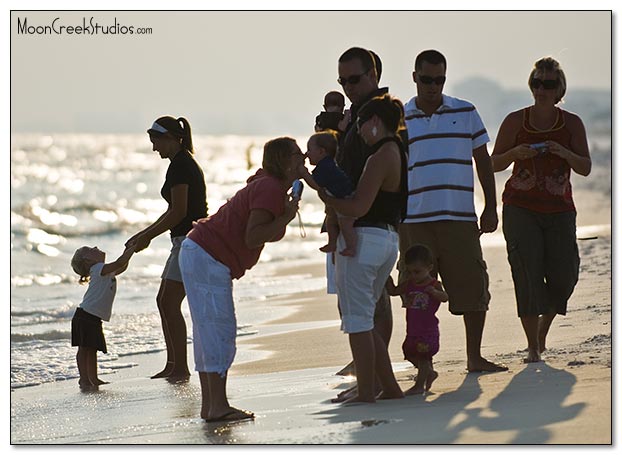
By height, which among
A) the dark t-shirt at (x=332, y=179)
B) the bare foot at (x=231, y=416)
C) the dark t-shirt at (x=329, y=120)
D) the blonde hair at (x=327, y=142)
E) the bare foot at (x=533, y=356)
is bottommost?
the bare foot at (x=231, y=416)

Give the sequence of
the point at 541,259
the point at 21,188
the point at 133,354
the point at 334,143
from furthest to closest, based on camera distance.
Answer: the point at 21,188
the point at 133,354
the point at 541,259
the point at 334,143

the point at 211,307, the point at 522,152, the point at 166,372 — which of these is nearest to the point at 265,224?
the point at 211,307

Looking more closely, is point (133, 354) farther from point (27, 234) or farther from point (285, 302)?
point (27, 234)

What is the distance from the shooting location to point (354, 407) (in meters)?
5.62

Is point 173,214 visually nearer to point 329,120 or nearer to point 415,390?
point 329,120

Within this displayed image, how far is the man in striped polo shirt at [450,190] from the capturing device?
6.54 meters

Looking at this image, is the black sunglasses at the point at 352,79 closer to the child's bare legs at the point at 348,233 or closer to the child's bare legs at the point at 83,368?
the child's bare legs at the point at 348,233

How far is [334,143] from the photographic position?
5.75 meters

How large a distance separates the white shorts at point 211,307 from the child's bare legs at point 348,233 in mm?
597

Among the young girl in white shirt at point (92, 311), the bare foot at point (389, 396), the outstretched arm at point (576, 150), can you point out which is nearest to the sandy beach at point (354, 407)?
the bare foot at point (389, 396)

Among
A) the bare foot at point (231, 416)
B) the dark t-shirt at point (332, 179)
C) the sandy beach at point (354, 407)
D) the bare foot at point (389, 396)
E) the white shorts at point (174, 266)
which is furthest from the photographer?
the white shorts at point (174, 266)

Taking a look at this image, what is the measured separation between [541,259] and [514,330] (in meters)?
1.39

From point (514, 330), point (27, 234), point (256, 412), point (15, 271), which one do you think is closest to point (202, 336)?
point (256, 412)

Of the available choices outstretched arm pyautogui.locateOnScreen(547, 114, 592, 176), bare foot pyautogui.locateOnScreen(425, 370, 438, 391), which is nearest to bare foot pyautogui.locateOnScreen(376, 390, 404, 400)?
bare foot pyautogui.locateOnScreen(425, 370, 438, 391)
